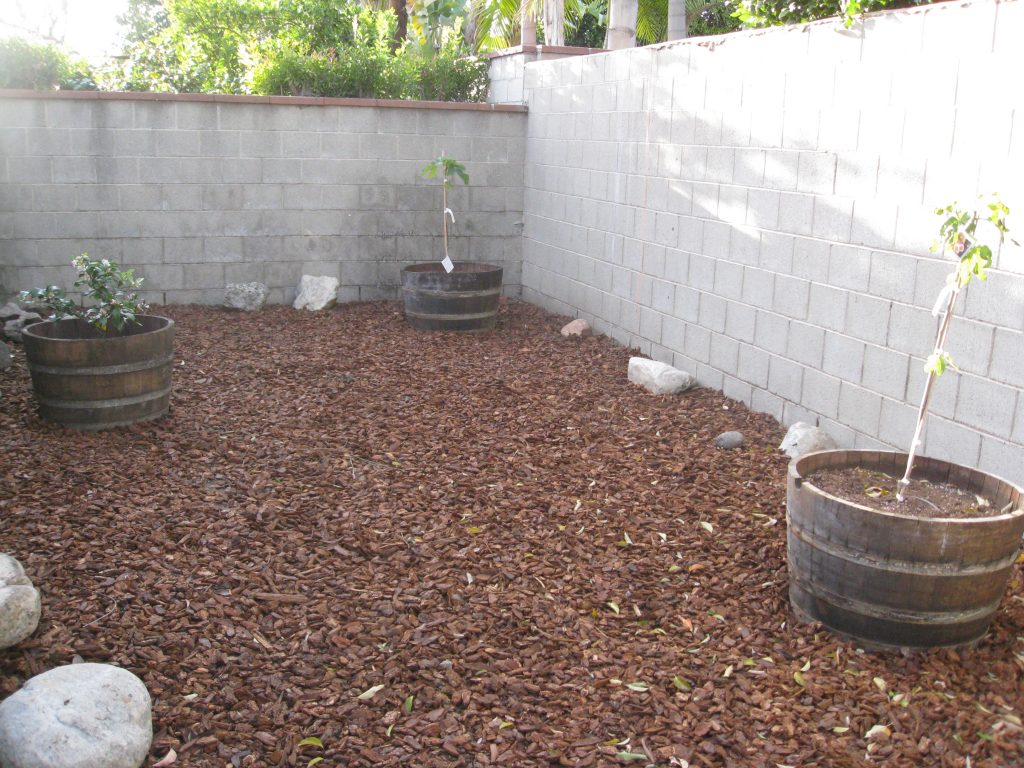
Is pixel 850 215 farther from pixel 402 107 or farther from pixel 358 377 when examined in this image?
pixel 402 107

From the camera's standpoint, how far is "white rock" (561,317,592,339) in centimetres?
716

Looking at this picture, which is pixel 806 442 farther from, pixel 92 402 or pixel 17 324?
pixel 17 324

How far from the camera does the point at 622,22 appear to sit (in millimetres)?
9125

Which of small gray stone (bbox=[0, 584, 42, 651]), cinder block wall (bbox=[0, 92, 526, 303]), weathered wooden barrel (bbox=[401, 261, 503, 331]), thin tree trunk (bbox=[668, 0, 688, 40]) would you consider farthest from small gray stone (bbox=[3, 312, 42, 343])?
thin tree trunk (bbox=[668, 0, 688, 40])

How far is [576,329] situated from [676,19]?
7863mm

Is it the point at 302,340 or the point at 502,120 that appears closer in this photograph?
the point at 302,340

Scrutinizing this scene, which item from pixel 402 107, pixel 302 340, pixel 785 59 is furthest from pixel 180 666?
pixel 402 107

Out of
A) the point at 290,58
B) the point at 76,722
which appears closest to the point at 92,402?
the point at 76,722

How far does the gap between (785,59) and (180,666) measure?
393 cm

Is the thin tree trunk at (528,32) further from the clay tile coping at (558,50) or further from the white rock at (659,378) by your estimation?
the white rock at (659,378)

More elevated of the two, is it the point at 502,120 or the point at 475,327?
the point at 502,120

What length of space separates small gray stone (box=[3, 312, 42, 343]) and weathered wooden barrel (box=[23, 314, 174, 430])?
76.3 inches

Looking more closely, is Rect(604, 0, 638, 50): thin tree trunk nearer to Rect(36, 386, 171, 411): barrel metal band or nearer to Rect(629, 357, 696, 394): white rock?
Rect(629, 357, 696, 394): white rock

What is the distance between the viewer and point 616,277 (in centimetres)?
694
